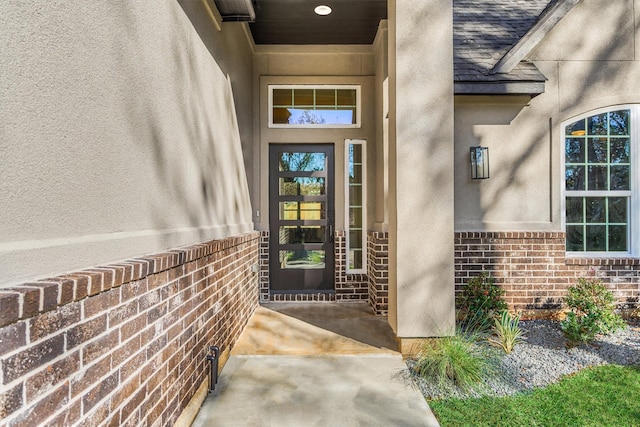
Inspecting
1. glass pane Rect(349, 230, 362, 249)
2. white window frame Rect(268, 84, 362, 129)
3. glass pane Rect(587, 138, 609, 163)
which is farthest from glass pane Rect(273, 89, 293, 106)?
glass pane Rect(587, 138, 609, 163)

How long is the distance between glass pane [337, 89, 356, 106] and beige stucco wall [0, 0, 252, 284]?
9.76 feet

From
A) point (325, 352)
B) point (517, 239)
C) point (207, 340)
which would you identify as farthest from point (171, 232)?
point (517, 239)

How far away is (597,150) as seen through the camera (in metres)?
4.81

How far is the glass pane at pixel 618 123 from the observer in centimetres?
483

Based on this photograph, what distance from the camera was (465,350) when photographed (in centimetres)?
321

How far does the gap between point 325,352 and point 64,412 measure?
8.49ft

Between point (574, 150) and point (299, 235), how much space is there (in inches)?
158

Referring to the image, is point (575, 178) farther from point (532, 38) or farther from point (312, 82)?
point (312, 82)

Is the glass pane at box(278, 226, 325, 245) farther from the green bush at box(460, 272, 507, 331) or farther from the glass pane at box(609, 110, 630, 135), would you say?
the glass pane at box(609, 110, 630, 135)

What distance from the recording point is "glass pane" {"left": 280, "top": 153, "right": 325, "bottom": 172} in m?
5.74

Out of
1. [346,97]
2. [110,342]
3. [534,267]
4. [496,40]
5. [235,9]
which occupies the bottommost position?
[534,267]

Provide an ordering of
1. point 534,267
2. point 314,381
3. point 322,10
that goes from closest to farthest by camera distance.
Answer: point 314,381 < point 322,10 < point 534,267

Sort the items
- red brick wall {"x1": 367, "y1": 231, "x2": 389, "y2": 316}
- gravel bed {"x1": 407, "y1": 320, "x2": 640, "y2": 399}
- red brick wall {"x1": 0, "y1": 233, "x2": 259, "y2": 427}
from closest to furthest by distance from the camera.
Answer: red brick wall {"x1": 0, "y1": 233, "x2": 259, "y2": 427} < gravel bed {"x1": 407, "y1": 320, "x2": 640, "y2": 399} < red brick wall {"x1": 367, "y1": 231, "x2": 389, "y2": 316}

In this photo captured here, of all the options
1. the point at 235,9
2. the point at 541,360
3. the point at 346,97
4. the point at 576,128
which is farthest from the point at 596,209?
the point at 235,9
